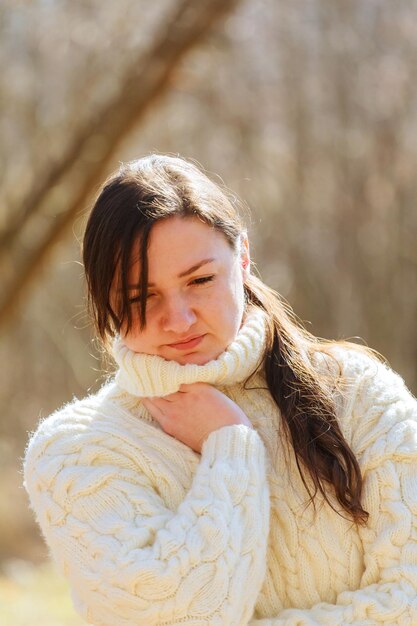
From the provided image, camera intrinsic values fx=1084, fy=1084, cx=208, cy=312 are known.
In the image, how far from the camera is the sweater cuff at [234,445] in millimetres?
2264

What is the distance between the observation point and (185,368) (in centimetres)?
233

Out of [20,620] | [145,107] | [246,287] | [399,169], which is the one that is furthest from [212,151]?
[246,287]

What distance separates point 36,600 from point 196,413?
5126 mm

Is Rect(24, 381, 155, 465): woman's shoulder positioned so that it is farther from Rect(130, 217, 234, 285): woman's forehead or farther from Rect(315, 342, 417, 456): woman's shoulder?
Rect(315, 342, 417, 456): woman's shoulder

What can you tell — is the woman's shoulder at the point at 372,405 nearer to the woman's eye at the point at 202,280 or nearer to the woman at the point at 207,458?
the woman at the point at 207,458

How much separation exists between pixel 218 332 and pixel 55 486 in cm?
48

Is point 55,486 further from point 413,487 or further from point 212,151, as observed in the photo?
point 212,151

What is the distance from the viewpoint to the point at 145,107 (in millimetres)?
7262

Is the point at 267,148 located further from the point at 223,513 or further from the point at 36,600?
the point at 223,513

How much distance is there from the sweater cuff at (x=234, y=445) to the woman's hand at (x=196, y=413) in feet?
0.09

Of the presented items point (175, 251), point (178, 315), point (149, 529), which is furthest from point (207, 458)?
point (175, 251)

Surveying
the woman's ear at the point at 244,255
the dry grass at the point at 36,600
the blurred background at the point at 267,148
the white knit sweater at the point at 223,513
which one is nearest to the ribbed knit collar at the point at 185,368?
the white knit sweater at the point at 223,513

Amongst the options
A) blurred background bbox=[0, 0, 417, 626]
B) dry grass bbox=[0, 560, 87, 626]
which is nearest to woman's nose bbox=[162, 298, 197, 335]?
dry grass bbox=[0, 560, 87, 626]

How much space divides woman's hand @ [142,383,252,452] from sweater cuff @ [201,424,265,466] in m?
0.03
